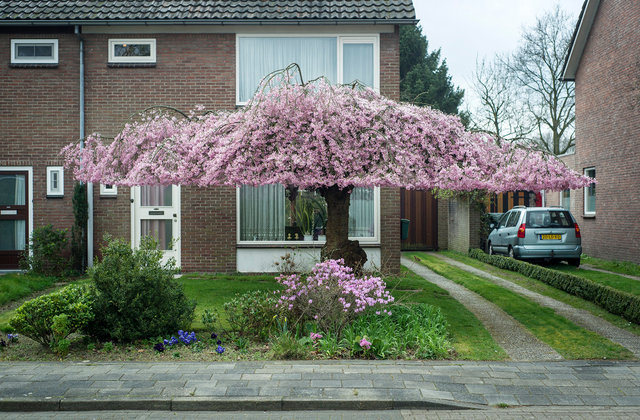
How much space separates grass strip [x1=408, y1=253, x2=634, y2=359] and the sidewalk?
0.50m

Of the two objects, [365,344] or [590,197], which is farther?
[590,197]

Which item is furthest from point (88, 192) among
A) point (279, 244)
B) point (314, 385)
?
point (314, 385)

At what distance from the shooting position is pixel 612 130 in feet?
57.2

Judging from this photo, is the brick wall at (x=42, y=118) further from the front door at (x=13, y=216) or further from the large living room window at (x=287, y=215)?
the large living room window at (x=287, y=215)

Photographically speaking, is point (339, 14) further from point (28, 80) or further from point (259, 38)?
point (28, 80)

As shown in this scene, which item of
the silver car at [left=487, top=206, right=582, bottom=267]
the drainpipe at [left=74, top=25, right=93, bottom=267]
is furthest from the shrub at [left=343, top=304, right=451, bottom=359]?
the silver car at [left=487, top=206, right=582, bottom=267]

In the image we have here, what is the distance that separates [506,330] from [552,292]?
4.14m

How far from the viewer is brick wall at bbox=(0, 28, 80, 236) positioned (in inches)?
511

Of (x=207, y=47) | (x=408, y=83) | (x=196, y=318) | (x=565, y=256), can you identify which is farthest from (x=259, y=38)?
(x=408, y=83)

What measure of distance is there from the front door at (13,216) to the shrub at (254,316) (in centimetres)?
791

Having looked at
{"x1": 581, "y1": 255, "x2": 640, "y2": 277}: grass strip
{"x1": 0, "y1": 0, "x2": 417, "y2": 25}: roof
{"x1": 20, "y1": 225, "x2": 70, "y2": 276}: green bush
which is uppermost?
{"x1": 0, "y1": 0, "x2": 417, "y2": 25}: roof

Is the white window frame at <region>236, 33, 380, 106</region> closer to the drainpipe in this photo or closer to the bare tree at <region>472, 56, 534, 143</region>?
the drainpipe

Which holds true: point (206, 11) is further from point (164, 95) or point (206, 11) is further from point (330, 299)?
point (330, 299)

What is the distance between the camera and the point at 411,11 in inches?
492
